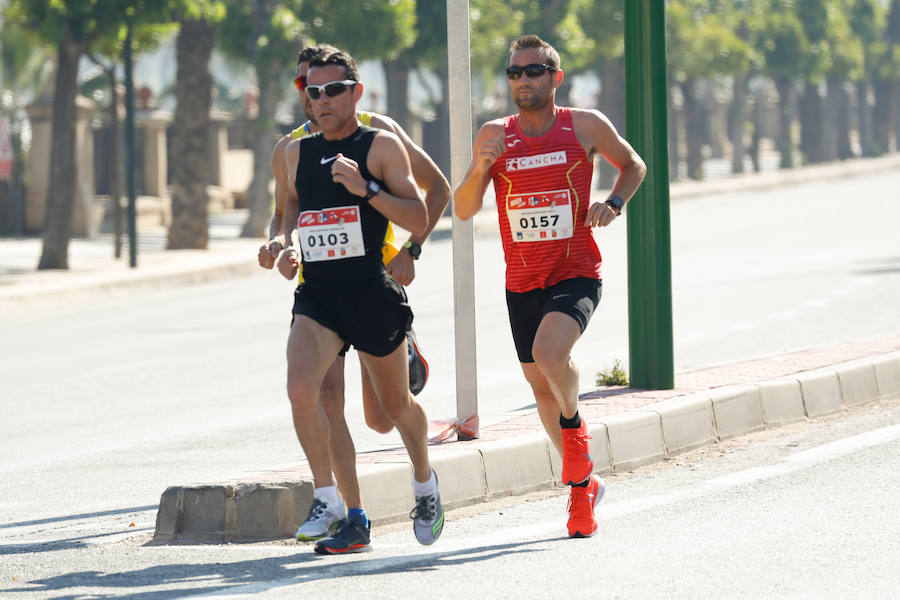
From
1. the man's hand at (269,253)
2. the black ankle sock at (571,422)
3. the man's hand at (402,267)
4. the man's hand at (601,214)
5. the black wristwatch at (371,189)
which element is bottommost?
the black ankle sock at (571,422)

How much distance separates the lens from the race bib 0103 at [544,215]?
6.38m

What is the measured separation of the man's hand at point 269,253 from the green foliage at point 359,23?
2551cm

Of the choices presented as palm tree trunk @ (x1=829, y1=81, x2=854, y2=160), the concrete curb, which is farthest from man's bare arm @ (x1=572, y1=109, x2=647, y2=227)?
palm tree trunk @ (x1=829, y1=81, x2=854, y2=160)

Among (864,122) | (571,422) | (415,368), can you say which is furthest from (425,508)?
(864,122)

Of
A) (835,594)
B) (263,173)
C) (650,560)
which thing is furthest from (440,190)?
(263,173)

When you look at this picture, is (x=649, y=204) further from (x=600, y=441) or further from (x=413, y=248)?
(x=413, y=248)

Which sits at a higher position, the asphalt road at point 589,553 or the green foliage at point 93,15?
the green foliage at point 93,15

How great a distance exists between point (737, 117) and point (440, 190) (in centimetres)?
5077

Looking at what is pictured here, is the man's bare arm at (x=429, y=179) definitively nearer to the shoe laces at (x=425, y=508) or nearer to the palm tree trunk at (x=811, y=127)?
the shoe laces at (x=425, y=508)

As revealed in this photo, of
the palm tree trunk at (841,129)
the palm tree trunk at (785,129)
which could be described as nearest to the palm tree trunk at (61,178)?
the palm tree trunk at (785,129)

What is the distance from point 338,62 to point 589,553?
6.66 feet

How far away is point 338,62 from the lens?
607 centimetres

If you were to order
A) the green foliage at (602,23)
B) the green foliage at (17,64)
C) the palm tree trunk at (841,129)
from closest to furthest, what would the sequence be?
the green foliage at (602,23) → the green foliage at (17,64) → the palm tree trunk at (841,129)

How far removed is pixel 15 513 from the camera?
7.52m
